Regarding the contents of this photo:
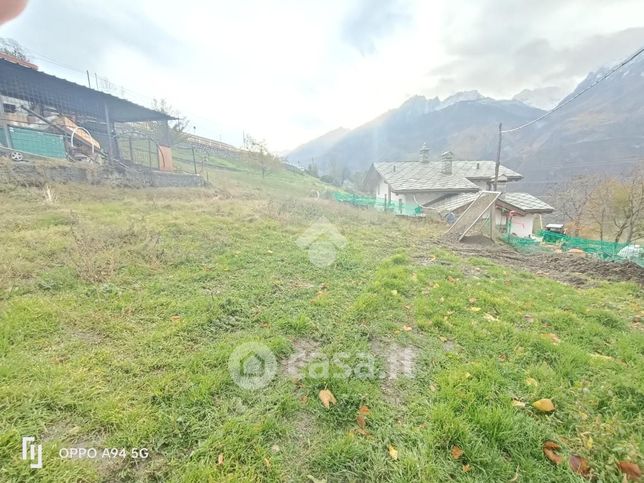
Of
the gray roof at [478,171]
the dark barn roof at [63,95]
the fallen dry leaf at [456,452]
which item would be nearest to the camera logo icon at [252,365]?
the fallen dry leaf at [456,452]

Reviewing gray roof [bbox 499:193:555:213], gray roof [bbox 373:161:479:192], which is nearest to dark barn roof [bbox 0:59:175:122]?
gray roof [bbox 373:161:479:192]

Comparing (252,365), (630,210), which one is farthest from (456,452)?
(630,210)

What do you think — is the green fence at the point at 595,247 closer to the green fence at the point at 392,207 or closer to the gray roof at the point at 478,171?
the green fence at the point at 392,207

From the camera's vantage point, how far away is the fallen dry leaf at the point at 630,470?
1.79 m

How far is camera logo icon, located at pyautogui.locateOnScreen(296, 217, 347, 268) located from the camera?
6.28 m

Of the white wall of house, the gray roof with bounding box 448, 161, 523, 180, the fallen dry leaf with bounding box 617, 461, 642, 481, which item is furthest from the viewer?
the gray roof with bounding box 448, 161, 523, 180

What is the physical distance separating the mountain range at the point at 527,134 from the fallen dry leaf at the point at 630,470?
2850 centimetres

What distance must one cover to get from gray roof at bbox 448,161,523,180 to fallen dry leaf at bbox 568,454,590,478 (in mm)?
23532

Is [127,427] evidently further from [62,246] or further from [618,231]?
[618,231]

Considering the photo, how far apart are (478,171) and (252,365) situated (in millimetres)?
25388

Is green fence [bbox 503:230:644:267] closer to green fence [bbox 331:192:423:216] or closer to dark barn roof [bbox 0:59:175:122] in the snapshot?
green fence [bbox 331:192:423:216]

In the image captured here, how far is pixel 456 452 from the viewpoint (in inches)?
75.5

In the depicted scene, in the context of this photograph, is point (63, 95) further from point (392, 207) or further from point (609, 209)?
point (609, 209)

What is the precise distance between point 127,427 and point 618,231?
20.4 metres
